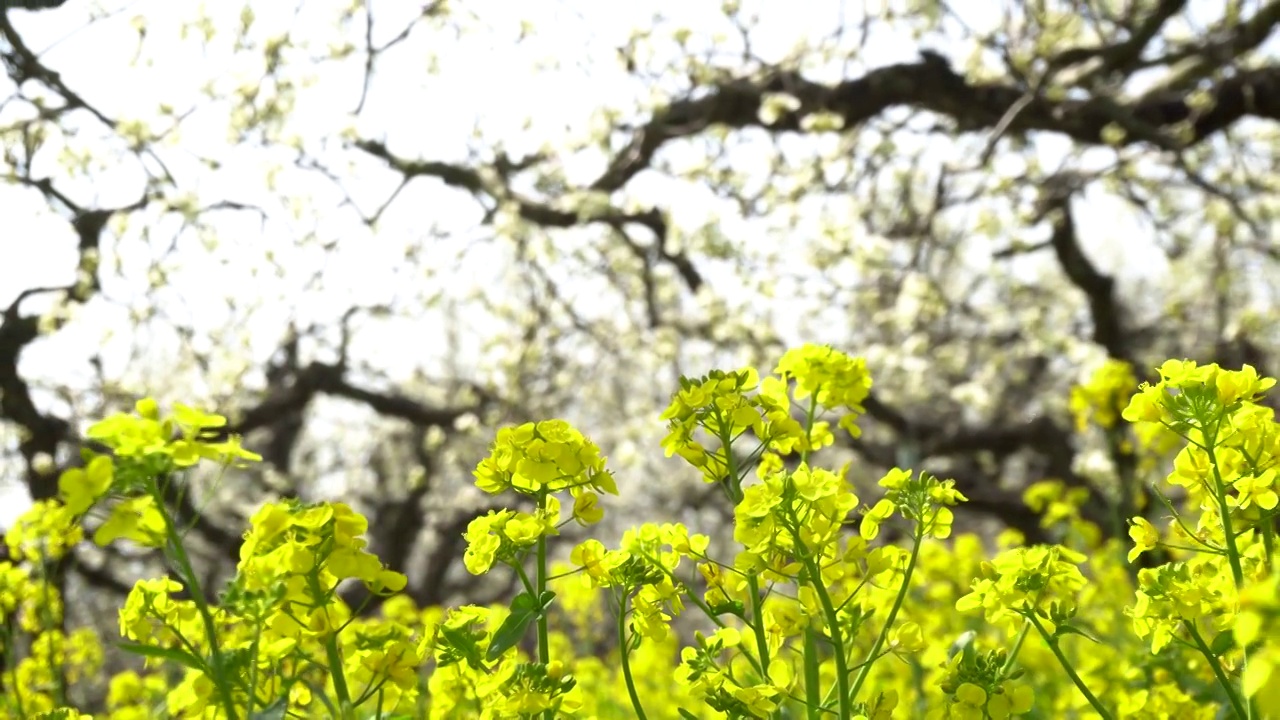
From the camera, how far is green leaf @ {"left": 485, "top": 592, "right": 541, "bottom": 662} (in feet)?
4.04

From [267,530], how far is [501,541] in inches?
12.3

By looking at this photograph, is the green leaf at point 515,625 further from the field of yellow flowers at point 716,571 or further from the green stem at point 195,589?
the green stem at point 195,589

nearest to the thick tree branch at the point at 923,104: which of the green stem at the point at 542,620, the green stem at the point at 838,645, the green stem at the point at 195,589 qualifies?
the green stem at the point at 542,620

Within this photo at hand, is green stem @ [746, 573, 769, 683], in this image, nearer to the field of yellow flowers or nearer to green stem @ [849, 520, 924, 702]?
the field of yellow flowers

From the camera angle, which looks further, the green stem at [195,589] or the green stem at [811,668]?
the green stem at [811,668]

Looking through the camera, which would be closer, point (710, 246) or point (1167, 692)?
point (1167, 692)

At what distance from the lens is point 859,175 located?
6.14 metres

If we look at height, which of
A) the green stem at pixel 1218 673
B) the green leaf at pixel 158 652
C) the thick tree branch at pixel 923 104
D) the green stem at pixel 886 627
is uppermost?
the thick tree branch at pixel 923 104

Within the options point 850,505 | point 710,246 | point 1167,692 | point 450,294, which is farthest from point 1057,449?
point 850,505

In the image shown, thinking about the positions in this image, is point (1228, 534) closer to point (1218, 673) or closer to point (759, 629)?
point (1218, 673)

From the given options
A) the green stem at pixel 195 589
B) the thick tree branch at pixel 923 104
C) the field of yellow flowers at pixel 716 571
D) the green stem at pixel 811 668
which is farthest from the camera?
the thick tree branch at pixel 923 104

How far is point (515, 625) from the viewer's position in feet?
4.12

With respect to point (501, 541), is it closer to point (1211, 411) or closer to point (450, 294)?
point (1211, 411)

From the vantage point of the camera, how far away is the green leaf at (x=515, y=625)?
1.23m
